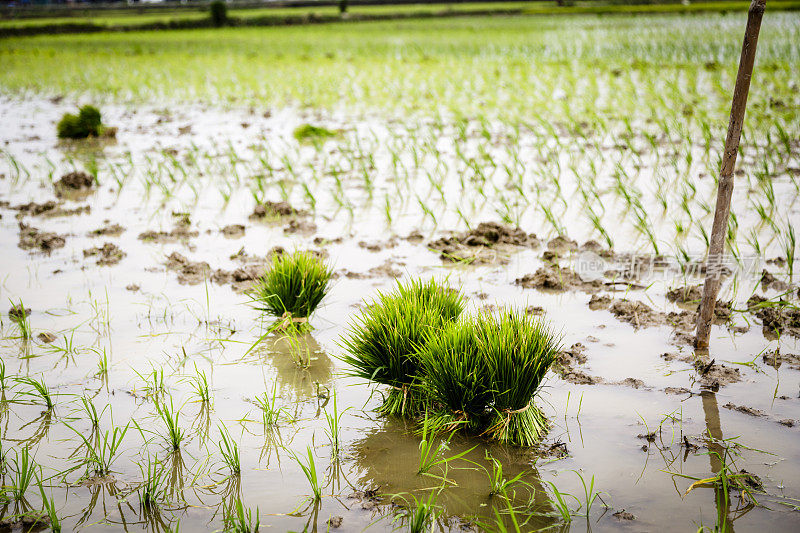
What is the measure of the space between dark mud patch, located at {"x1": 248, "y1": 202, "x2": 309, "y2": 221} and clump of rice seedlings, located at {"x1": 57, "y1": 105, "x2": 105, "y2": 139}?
475 centimetres

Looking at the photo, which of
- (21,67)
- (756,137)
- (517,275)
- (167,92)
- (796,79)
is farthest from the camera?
(21,67)

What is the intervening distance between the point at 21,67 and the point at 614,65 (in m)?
14.8

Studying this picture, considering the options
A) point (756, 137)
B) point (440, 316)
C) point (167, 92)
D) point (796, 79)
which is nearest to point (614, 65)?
point (796, 79)

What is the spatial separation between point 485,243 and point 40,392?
9.58 feet

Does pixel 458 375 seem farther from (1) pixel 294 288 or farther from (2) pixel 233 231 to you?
(2) pixel 233 231

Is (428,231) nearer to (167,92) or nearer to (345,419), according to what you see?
(345,419)

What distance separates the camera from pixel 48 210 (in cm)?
573

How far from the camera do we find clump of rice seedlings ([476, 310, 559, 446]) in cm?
240

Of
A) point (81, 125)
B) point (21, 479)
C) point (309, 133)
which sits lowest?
point (21, 479)

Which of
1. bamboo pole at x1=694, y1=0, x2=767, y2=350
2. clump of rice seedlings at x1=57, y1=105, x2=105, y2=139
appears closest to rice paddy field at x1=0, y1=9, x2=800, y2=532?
bamboo pole at x1=694, y1=0, x2=767, y2=350

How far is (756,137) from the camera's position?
23.1 feet

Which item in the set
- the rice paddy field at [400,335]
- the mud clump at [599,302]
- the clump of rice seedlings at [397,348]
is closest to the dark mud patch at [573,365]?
the rice paddy field at [400,335]

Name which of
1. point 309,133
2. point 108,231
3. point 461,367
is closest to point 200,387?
point 461,367

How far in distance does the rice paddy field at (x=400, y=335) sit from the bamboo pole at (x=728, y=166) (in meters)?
0.20
